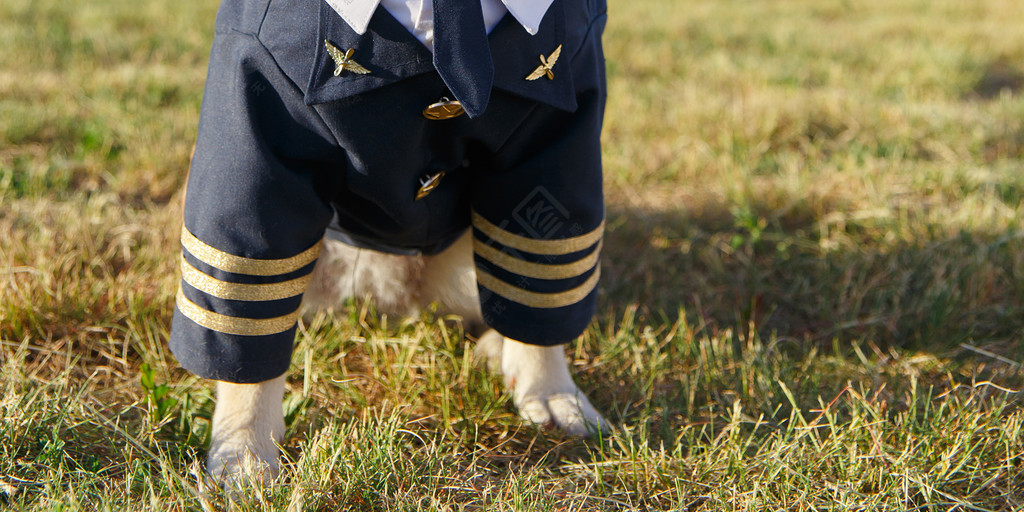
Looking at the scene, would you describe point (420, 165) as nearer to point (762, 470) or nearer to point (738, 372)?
point (762, 470)

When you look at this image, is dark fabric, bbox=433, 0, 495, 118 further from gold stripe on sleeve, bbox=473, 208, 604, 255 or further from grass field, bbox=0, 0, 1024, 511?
grass field, bbox=0, 0, 1024, 511

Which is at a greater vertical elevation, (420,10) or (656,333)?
(420,10)

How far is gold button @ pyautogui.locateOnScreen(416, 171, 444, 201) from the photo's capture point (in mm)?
1258

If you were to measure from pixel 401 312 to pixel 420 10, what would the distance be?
836mm

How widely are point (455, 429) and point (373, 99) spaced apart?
2.09 ft

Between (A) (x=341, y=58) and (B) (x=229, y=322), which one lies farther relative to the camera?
(B) (x=229, y=322)

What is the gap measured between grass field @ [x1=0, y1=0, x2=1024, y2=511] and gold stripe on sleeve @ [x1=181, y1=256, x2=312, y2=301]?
0.79 feet

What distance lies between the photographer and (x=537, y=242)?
53.4 inches

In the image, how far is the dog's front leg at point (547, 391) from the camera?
150cm

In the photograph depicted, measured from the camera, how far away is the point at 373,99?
1.10 metres

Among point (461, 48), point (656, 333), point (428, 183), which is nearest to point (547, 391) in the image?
point (656, 333)

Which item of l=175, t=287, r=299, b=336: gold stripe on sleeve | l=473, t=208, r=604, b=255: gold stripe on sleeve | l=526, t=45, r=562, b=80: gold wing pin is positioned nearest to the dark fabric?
l=526, t=45, r=562, b=80: gold wing pin

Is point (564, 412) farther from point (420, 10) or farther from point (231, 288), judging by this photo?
point (420, 10)

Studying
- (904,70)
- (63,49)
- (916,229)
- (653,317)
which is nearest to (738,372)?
(653,317)
